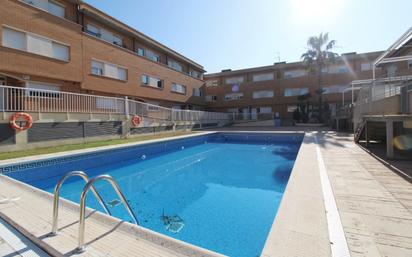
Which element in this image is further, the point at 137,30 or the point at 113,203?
the point at 137,30

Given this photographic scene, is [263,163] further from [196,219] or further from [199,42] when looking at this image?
[199,42]

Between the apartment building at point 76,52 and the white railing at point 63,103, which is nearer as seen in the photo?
the white railing at point 63,103

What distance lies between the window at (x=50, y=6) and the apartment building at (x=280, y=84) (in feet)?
73.9

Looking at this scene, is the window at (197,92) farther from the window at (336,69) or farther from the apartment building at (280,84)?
the window at (336,69)

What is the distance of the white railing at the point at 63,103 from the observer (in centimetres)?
891

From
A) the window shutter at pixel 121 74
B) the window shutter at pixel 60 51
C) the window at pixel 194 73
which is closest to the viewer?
the window shutter at pixel 60 51

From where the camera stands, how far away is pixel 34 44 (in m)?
12.3

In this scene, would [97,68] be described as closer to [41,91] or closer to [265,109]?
[41,91]

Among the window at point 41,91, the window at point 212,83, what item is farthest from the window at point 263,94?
the window at point 41,91

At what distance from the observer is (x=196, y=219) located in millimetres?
4438

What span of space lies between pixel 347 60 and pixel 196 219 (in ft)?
97.8

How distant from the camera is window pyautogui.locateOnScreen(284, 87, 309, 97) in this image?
29.2 metres

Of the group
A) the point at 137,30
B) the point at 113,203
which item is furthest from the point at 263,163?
the point at 137,30

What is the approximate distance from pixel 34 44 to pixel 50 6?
3.02 meters
